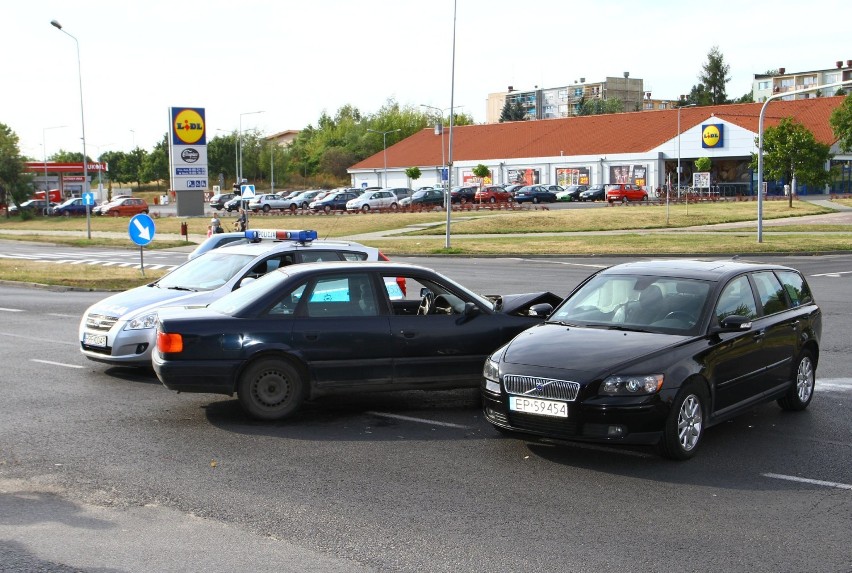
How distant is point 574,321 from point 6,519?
482cm

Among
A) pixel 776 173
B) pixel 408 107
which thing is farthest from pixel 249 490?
pixel 408 107

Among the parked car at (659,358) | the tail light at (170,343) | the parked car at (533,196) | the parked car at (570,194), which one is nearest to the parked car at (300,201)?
the parked car at (533,196)

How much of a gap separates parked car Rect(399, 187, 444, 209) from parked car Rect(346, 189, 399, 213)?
675 millimetres

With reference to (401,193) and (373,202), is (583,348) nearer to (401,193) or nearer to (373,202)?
(373,202)

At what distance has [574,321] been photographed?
8648 mm

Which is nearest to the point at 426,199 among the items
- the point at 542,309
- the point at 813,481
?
the point at 542,309

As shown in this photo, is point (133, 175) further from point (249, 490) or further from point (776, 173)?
point (249, 490)

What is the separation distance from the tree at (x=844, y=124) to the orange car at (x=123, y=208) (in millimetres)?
51275

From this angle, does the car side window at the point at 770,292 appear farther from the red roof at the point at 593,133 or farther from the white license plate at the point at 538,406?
the red roof at the point at 593,133

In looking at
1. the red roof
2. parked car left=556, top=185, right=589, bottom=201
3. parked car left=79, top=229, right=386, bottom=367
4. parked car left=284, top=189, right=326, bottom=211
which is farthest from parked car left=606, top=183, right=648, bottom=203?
parked car left=79, top=229, right=386, bottom=367

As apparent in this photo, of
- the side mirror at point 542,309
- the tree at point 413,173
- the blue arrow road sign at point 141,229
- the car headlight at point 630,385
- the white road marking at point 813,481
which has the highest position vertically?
Result: the tree at point 413,173

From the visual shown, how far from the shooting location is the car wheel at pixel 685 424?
7430 millimetres

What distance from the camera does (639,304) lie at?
857cm

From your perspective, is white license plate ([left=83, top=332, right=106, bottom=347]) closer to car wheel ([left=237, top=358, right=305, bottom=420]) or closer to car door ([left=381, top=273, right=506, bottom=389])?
car wheel ([left=237, top=358, right=305, bottom=420])
